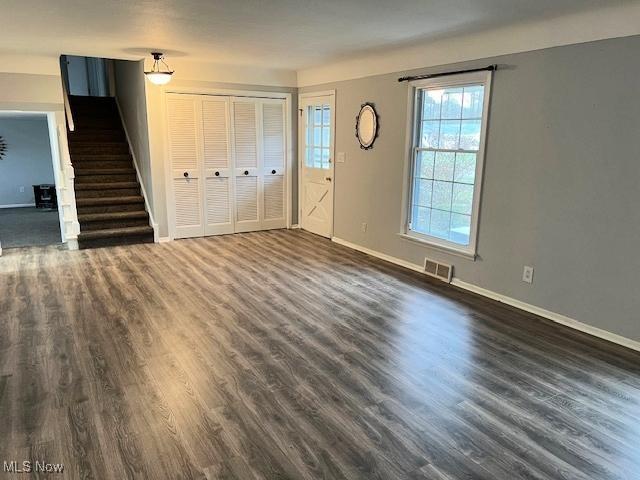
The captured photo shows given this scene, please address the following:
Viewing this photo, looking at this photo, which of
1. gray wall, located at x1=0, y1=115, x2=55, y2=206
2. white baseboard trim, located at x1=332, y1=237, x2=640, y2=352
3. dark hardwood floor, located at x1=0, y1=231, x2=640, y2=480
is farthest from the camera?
gray wall, located at x1=0, y1=115, x2=55, y2=206

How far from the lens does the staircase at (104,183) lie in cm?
626

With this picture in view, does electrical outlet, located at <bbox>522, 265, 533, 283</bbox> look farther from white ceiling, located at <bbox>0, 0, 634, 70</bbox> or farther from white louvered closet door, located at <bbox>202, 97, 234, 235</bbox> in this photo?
white louvered closet door, located at <bbox>202, 97, 234, 235</bbox>

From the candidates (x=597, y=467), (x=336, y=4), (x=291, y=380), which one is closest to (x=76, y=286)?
(x=291, y=380)

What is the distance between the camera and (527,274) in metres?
3.94

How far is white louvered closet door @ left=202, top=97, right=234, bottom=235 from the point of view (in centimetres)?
635

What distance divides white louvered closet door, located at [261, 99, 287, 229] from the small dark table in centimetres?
500

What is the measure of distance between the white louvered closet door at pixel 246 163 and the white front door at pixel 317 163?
0.71 m

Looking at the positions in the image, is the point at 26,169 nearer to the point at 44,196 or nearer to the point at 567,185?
the point at 44,196

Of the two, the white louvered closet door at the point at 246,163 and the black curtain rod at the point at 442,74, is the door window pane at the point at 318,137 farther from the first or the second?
the black curtain rod at the point at 442,74

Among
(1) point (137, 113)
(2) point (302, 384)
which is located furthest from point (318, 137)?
(2) point (302, 384)

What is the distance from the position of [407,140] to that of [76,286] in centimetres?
375

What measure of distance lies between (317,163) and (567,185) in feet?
12.5

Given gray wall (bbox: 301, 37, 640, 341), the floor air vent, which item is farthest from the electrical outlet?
the floor air vent

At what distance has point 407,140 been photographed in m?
4.99
